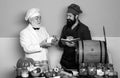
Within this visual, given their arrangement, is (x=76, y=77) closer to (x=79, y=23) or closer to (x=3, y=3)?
Answer: (x=79, y=23)

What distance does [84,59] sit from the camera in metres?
2.46

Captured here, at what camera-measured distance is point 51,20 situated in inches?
123

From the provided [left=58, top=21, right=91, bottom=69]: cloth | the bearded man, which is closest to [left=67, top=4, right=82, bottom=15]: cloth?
the bearded man

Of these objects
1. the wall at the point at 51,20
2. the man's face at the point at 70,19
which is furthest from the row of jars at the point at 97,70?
the wall at the point at 51,20

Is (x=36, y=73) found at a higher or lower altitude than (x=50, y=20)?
lower

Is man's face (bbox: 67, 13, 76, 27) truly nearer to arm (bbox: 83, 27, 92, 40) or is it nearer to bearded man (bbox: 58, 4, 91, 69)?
bearded man (bbox: 58, 4, 91, 69)

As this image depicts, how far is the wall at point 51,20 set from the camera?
3.05 metres

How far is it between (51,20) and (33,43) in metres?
0.54

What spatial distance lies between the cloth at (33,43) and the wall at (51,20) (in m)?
0.38

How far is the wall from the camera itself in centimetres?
305

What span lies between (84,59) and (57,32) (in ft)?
2.53

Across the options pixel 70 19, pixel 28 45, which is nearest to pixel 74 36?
pixel 70 19

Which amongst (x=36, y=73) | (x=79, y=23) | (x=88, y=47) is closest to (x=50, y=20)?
(x=79, y=23)

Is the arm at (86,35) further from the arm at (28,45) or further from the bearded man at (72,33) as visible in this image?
the arm at (28,45)
